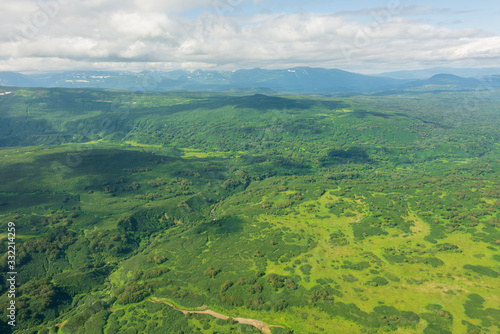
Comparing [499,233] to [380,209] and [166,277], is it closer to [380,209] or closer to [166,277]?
[380,209]

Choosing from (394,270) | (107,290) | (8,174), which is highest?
(8,174)

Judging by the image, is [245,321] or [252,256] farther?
[252,256]

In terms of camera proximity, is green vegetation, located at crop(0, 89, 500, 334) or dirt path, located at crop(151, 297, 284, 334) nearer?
dirt path, located at crop(151, 297, 284, 334)

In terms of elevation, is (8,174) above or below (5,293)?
above

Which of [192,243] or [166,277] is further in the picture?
[192,243]

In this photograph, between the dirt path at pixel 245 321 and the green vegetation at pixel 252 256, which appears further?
the green vegetation at pixel 252 256

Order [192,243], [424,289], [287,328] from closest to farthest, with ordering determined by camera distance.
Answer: [287,328], [424,289], [192,243]

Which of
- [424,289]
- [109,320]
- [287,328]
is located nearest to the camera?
[287,328]

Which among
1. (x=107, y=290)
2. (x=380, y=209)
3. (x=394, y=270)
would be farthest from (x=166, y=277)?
(x=380, y=209)

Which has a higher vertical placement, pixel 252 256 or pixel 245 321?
pixel 252 256
